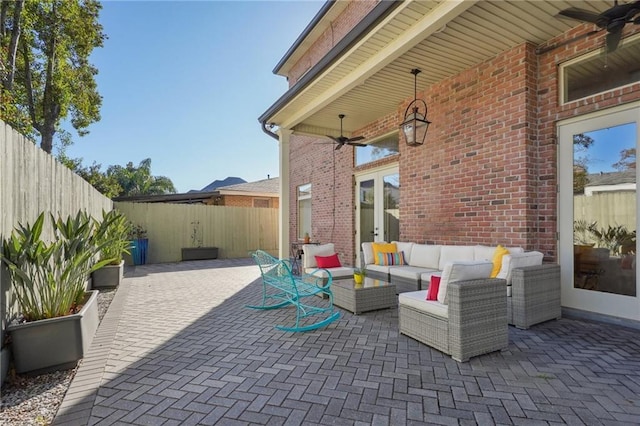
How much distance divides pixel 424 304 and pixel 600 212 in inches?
106

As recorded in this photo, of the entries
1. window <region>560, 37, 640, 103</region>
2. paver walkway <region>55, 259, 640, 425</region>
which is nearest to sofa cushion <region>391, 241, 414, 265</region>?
paver walkway <region>55, 259, 640, 425</region>

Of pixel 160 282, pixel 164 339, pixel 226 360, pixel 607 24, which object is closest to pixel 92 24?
pixel 160 282

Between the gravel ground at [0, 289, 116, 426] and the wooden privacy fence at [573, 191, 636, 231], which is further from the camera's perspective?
the wooden privacy fence at [573, 191, 636, 231]

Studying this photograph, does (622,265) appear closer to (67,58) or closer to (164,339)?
(164,339)

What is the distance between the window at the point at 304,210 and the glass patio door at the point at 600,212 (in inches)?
278

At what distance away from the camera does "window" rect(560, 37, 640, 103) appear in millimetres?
3566

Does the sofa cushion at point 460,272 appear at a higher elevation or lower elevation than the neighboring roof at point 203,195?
lower

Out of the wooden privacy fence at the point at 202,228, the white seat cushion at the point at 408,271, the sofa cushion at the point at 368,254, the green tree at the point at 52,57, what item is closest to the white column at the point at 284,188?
the sofa cushion at the point at 368,254

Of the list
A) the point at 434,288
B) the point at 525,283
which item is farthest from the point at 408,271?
the point at 434,288

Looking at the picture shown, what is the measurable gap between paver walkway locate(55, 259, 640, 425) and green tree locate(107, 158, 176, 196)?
3091 centimetres

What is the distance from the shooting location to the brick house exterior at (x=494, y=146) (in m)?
4.16

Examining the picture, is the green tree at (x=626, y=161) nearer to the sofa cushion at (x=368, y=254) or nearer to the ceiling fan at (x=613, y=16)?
the ceiling fan at (x=613, y=16)

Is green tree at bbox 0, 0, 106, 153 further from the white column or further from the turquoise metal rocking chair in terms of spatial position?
the turquoise metal rocking chair

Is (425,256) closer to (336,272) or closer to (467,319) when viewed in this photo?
(336,272)
